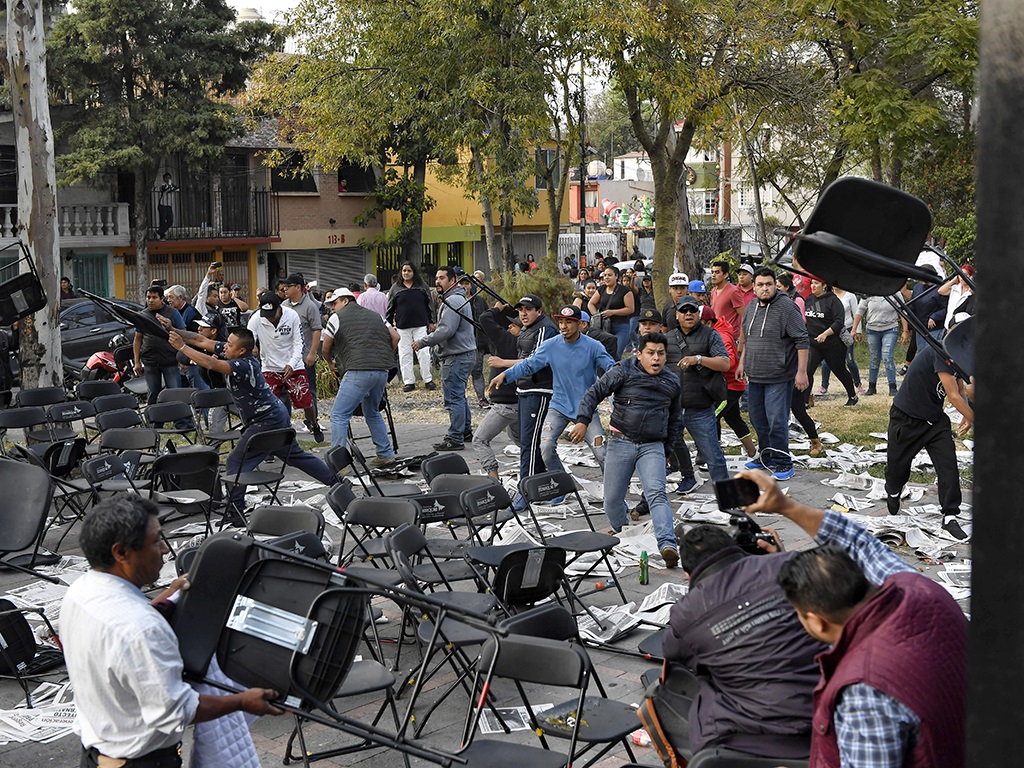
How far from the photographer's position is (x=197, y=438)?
1307 centimetres

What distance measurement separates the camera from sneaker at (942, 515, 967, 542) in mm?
8719

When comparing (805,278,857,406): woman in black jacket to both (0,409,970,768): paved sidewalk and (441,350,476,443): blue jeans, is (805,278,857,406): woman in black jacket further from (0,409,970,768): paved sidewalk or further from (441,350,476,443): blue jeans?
(0,409,970,768): paved sidewalk

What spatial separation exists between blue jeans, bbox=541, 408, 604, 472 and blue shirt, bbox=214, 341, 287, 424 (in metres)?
2.16

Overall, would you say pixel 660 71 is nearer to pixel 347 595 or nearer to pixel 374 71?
pixel 374 71

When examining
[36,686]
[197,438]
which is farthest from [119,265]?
[36,686]

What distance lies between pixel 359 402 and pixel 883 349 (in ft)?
24.6

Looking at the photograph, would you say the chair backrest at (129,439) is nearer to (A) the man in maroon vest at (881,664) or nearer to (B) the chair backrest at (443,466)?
(B) the chair backrest at (443,466)

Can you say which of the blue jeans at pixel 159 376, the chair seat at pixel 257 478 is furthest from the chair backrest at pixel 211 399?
the chair seat at pixel 257 478

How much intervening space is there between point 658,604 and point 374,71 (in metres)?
16.9

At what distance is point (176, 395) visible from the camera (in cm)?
1249

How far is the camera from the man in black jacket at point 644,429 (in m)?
8.33

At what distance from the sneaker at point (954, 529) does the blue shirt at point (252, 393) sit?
5191mm

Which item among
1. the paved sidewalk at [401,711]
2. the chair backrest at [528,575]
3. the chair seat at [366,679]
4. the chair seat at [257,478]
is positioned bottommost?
the paved sidewalk at [401,711]

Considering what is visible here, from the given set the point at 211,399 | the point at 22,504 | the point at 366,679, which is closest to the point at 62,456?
the point at 22,504
